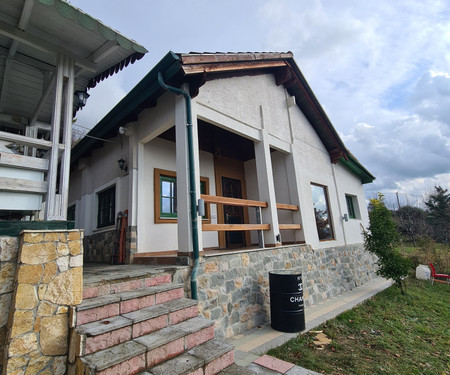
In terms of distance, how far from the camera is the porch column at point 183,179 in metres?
3.85

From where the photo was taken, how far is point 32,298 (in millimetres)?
2129

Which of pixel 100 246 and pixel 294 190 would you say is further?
pixel 294 190

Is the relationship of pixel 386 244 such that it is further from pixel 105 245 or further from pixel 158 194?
pixel 105 245

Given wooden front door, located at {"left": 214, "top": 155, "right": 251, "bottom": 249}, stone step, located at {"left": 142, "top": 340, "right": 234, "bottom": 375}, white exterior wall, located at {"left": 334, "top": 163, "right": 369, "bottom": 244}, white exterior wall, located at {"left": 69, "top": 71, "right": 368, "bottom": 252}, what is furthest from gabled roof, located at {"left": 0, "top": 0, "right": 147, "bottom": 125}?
white exterior wall, located at {"left": 334, "top": 163, "right": 369, "bottom": 244}

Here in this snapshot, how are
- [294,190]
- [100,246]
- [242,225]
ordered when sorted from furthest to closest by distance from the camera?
[294,190] < [100,246] < [242,225]

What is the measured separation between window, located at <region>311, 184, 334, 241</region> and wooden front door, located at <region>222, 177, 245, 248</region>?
2312mm

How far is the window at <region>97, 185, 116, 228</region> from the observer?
6.28 meters

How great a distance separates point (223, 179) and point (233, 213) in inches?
43.1

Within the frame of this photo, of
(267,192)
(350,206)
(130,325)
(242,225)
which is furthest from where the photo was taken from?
(350,206)

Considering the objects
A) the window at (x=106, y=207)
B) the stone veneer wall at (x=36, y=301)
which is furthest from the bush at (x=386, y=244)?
the stone veneer wall at (x=36, y=301)

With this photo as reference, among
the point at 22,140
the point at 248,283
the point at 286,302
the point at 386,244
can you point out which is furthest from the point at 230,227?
the point at 386,244

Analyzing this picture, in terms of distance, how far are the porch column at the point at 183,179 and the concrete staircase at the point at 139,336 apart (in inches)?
39.1

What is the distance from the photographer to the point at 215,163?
23.7 feet

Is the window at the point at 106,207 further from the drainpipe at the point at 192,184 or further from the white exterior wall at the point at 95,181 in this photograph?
the drainpipe at the point at 192,184
